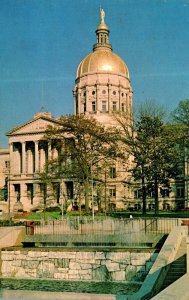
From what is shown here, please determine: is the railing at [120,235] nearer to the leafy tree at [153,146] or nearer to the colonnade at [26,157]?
the leafy tree at [153,146]

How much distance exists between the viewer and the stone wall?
2411 cm

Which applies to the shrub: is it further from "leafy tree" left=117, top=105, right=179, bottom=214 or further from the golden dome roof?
the golden dome roof

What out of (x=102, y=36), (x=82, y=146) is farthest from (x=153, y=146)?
(x=102, y=36)

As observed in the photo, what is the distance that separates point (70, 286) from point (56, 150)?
62954 mm

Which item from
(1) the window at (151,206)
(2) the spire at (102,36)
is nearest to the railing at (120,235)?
(1) the window at (151,206)

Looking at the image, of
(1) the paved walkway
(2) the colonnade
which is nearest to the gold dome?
(2) the colonnade

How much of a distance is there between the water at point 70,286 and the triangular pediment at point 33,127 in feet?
204

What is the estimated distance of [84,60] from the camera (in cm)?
10644

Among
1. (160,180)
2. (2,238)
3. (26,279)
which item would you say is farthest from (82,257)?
(160,180)

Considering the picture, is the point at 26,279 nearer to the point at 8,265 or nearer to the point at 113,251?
the point at 8,265

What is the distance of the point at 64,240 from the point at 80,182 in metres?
27.8

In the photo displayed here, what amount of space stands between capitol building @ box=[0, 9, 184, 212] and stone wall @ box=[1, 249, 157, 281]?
40.8 metres

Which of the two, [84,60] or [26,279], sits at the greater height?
[84,60]

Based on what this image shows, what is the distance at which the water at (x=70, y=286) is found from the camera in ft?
72.9
